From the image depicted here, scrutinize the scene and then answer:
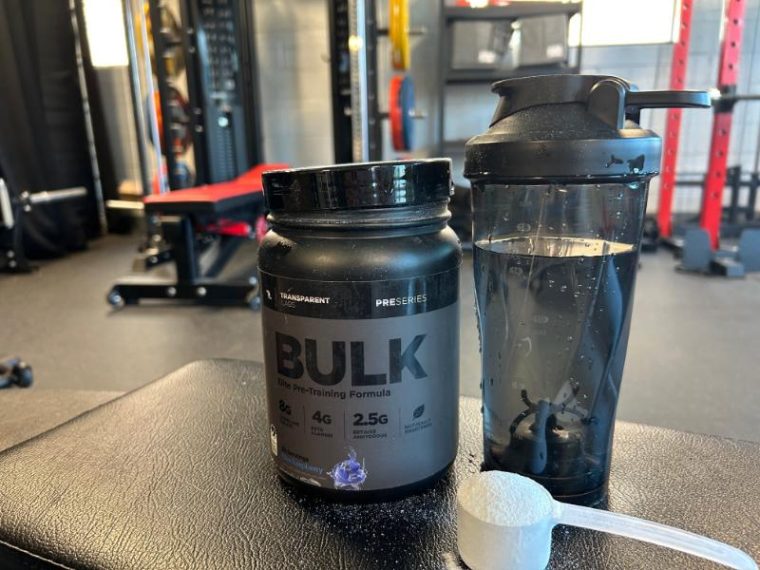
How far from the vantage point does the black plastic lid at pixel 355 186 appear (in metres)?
0.33

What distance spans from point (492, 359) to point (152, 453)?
28 centimetres

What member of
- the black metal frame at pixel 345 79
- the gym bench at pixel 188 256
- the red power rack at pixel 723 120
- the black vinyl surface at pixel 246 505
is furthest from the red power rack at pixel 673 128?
the black vinyl surface at pixel 246 505

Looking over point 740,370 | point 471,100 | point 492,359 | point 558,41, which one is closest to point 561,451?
point 492,359

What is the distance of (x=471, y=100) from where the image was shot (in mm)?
3635

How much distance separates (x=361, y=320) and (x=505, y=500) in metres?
0.13

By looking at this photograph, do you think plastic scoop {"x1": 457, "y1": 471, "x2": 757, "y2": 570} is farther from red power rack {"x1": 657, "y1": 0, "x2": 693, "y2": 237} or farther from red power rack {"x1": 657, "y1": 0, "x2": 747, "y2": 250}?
red power rack {"x1": 657, "y1": 0, "x2": 693, "y2": 237}

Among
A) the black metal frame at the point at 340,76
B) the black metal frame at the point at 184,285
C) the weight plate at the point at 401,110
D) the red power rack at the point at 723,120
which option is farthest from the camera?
the weight plate at the point at 401,110

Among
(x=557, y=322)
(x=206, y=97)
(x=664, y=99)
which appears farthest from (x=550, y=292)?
(x=206, y=97)

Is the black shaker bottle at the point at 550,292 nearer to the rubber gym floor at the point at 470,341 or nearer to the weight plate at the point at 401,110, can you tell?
the rubber gym floor at the point at 470,341

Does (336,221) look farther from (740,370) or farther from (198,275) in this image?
(198,275)

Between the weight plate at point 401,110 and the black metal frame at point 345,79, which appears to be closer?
the black metal frame at point 345,79

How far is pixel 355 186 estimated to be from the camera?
327 mm

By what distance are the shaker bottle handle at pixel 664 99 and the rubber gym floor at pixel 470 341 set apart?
805mm

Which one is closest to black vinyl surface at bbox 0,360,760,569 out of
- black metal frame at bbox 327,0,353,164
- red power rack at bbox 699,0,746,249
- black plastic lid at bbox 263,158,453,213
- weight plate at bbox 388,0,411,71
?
black plastic lid at bbox 263,158,453,213
